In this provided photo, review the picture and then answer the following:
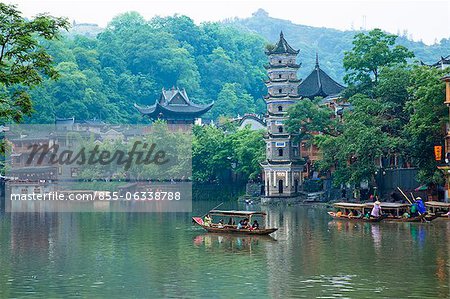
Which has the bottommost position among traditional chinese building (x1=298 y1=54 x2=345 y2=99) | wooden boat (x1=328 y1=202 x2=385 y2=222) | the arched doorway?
wooden boat (x1=328 y1=202 x2=385 y2=222)

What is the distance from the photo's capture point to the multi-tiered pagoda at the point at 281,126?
91875 mm

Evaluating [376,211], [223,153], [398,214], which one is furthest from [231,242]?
[223,153]

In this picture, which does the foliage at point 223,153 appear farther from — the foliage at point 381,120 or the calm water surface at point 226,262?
the calm water surface at point 226,262

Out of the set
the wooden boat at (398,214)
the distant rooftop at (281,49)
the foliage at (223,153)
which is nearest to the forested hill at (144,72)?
the foliage at (223,153)

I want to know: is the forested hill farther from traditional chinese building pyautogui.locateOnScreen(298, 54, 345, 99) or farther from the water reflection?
the water reflection

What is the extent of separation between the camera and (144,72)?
175375 millimetres

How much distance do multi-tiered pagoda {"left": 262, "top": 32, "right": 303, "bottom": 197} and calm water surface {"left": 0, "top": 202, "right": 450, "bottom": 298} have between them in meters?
32.6

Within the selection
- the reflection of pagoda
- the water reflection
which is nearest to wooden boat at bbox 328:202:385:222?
the water reflection

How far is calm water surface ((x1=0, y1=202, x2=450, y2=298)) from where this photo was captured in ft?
99.1

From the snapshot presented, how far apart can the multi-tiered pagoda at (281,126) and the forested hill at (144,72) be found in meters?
56.5

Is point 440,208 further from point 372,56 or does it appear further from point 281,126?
point 281,126

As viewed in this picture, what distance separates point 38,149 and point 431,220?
7197cm

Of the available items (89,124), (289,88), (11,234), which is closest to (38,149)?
(89,124)

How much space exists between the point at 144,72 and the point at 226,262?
459ft
